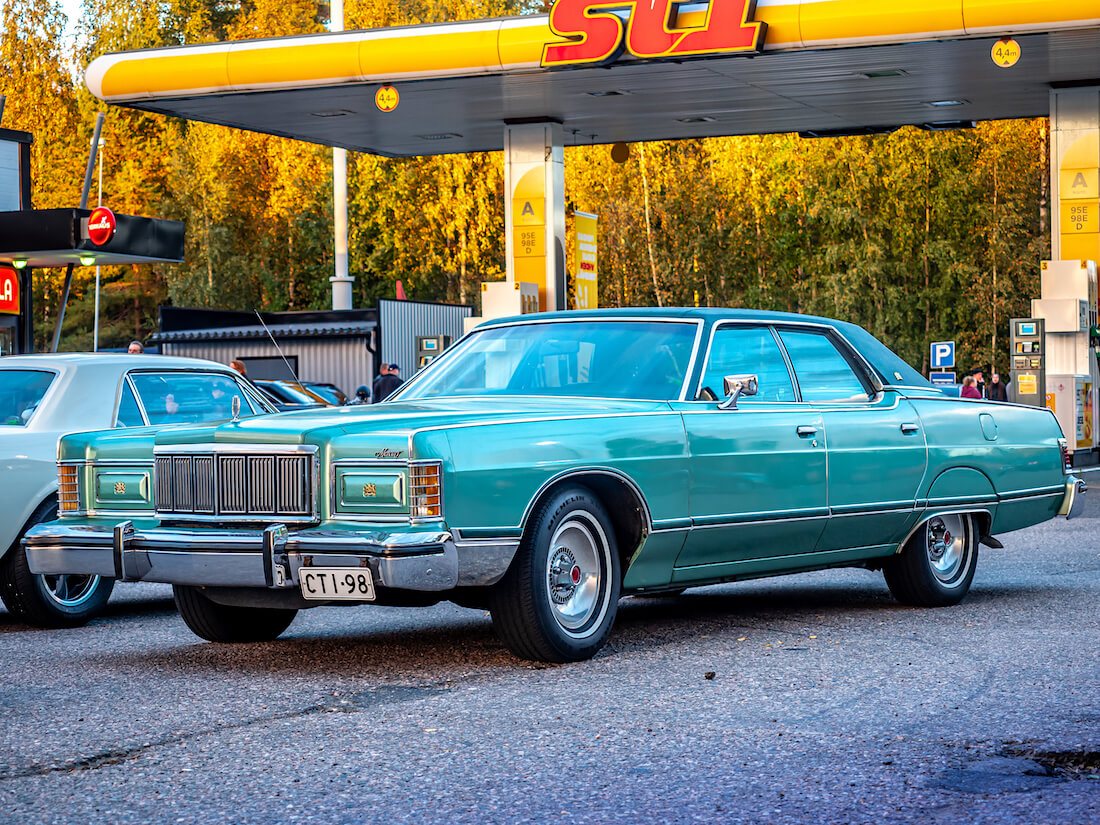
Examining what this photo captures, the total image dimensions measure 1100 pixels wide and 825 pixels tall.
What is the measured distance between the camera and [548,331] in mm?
8141

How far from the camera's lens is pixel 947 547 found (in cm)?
916

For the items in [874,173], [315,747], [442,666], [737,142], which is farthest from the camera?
[737,142]

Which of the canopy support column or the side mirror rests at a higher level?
the canopy support column

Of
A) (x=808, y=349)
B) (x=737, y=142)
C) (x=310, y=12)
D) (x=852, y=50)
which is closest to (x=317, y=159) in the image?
(x=310, y=12)

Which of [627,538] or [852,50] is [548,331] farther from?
[852,50]

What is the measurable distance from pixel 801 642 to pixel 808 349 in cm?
176

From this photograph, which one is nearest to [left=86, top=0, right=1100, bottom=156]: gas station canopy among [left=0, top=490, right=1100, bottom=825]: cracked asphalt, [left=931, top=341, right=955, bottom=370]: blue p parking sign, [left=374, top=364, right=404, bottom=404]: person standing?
[left=374, top=364, right=404, bottom=404]: person standing

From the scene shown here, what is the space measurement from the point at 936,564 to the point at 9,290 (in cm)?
1935

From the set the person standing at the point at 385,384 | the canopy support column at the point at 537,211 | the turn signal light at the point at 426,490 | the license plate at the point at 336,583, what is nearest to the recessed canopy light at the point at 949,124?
the canopy support column at the point at 537,211

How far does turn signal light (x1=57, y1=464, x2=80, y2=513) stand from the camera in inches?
291

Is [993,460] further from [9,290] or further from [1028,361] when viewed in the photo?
[9,290]

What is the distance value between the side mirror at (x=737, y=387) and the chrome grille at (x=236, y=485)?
7.04ft

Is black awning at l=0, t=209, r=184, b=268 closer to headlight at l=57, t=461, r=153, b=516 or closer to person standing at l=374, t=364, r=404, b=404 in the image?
person standing at l=374, t=364, r=404, b=404

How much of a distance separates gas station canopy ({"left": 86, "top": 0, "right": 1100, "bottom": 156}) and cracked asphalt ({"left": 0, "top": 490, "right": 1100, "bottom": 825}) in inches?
532
